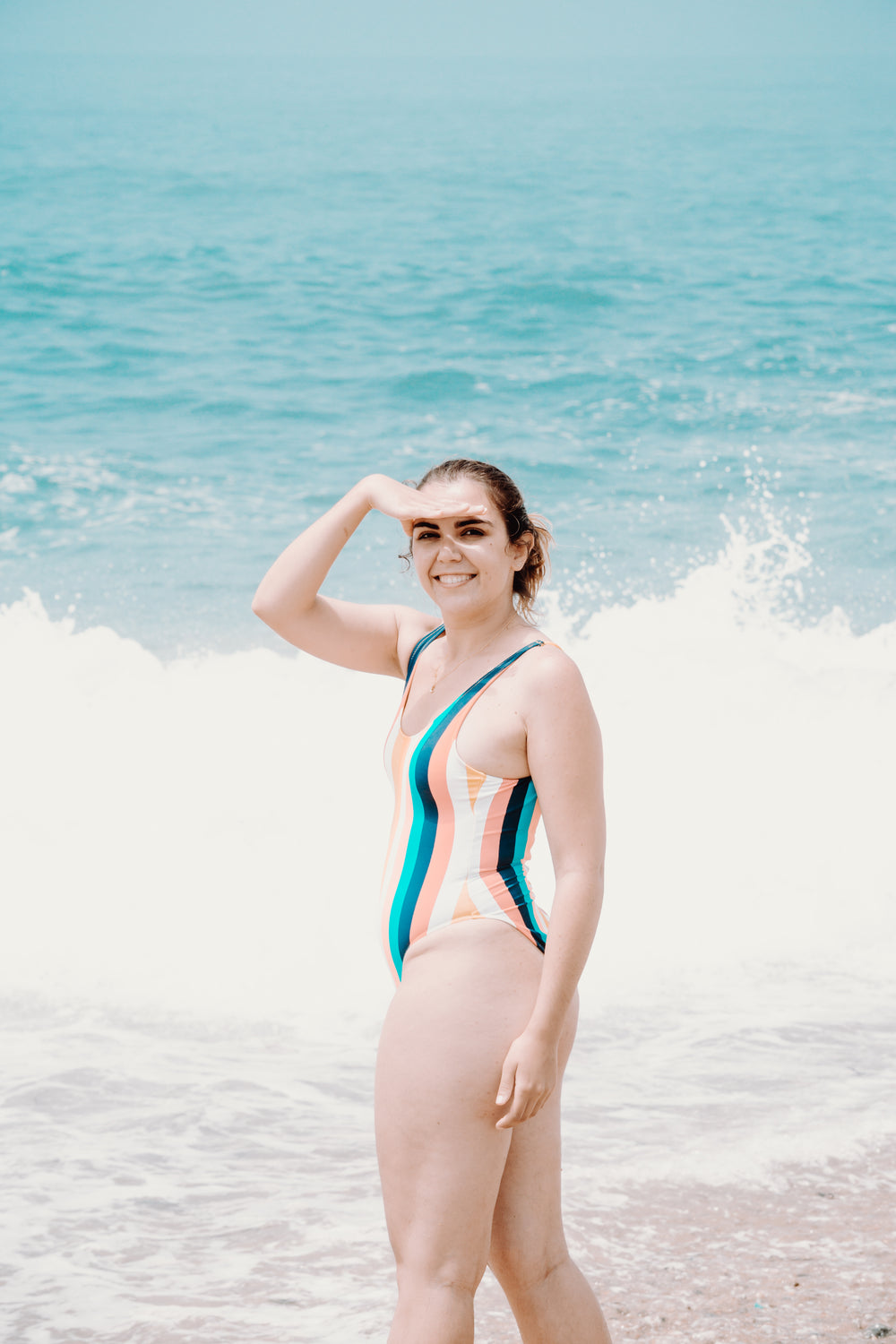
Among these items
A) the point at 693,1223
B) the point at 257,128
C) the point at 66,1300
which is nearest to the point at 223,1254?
the point at 66,1300

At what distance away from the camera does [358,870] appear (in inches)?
295

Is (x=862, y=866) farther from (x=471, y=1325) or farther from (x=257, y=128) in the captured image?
(x=257, y=128)

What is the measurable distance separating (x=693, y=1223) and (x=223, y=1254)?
4.31 feet

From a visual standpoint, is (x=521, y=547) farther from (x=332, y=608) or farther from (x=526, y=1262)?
(x=526, y=1262)

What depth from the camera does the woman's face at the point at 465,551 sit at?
255 cm

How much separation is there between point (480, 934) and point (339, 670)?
743 centimetres

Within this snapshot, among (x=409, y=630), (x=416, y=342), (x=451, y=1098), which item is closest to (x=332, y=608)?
(x=409, y=630)

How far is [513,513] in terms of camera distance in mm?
2633

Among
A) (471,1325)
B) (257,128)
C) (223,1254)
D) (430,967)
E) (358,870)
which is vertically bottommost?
(358,870)

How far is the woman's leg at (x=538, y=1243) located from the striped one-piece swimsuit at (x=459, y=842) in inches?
13.1

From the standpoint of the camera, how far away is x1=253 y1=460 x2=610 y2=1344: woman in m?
2.26

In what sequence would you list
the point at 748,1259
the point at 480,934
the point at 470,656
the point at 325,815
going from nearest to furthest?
the point at 480,934, the point at 470,656, the point at 748,1259, the point at 325,815

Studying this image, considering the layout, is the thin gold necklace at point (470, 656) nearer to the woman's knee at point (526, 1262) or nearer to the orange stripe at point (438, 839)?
the orange stripe at point (438, 839)

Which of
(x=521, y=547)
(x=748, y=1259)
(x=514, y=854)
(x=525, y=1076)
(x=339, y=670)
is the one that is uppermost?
(x=521, y=547)
